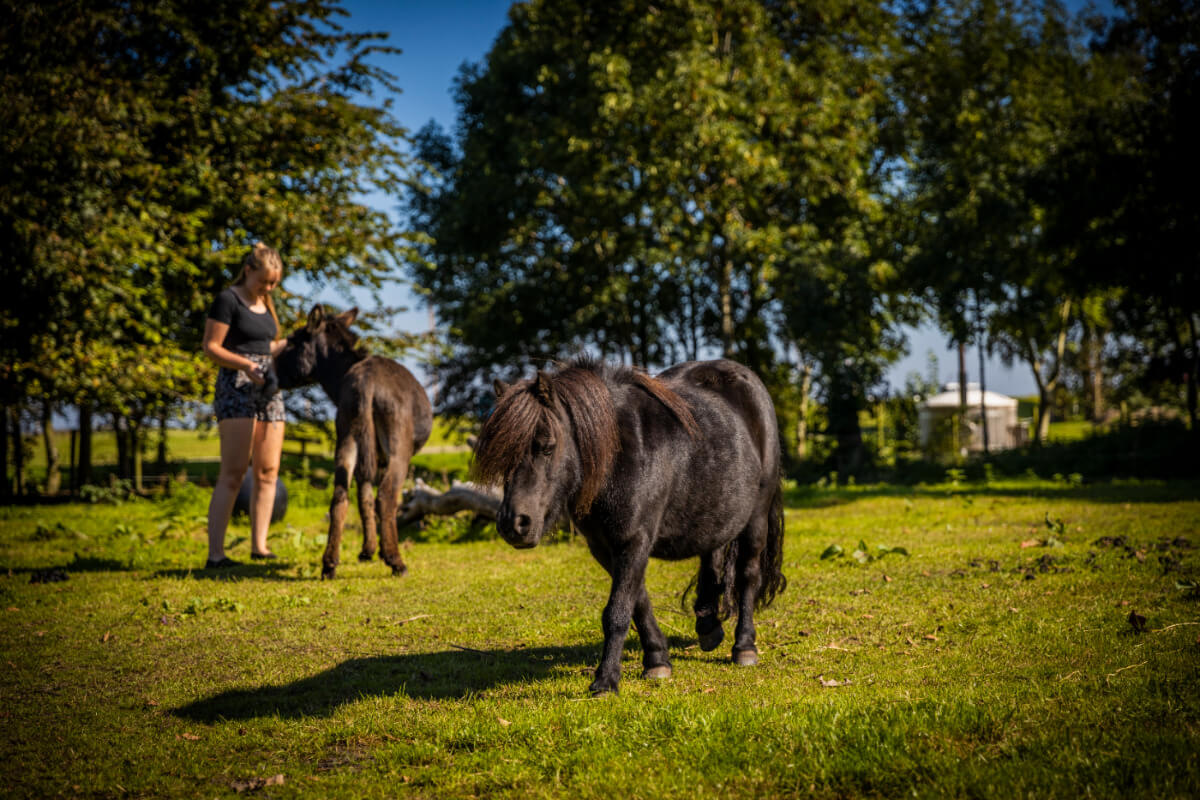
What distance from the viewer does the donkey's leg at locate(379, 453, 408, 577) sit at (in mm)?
8219

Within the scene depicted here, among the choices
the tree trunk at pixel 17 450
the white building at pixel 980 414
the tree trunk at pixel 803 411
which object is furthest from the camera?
the white building at pixel 980 414

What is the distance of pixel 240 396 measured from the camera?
27.2 ft

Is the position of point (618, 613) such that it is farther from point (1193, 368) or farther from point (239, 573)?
point (1193, 368)

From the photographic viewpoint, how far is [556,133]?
23312 millimetres

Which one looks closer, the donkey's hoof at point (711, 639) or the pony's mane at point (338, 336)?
the donkey's hoof at point (711, 639)

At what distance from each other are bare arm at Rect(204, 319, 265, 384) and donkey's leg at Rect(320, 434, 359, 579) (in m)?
1.07

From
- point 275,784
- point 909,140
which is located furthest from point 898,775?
point 909,140

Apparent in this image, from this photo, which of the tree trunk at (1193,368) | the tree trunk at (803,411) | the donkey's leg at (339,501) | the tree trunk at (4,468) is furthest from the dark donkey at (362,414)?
the tree trunk at (803,411)

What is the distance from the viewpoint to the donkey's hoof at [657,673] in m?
4.75

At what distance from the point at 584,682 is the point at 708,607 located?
1.11 metres

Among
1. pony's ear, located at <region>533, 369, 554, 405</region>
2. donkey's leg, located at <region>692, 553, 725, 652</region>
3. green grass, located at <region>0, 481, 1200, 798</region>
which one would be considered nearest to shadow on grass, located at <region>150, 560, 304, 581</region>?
green grass, located at <region>0, 481, 1200, 798</region>

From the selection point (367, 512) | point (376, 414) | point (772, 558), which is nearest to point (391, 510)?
point (367, 512)

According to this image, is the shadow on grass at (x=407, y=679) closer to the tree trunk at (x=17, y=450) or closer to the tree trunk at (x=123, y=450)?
the tree trunk at (x=17, y=450)

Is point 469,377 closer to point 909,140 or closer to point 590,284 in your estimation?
point 590,284
